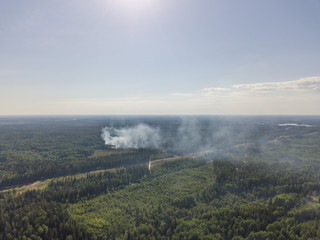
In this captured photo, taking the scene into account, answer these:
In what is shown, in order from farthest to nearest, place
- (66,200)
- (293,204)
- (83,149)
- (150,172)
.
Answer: (83,149), (150,172), (66,200), (293,204)

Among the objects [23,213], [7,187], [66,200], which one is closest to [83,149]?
[7,187]

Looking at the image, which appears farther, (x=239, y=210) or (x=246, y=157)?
(x=246, y=157)

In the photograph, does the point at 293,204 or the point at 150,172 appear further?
the point at 150,172

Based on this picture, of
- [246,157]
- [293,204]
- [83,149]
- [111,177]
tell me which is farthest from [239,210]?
[83,149]

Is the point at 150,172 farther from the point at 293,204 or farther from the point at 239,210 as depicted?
the point at 293,204

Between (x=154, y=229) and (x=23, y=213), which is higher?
(x=23, y=213)

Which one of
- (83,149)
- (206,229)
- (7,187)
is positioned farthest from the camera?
(83,149)

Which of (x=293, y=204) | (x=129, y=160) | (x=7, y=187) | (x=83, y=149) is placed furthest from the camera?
(x=83, y=149)

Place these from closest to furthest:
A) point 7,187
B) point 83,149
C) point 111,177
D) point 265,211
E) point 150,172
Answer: point 265,211
point 7,187
point 111,177
point 150,172
point 83,149

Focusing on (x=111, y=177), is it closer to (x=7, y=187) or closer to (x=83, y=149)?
(x=7, y=187)
